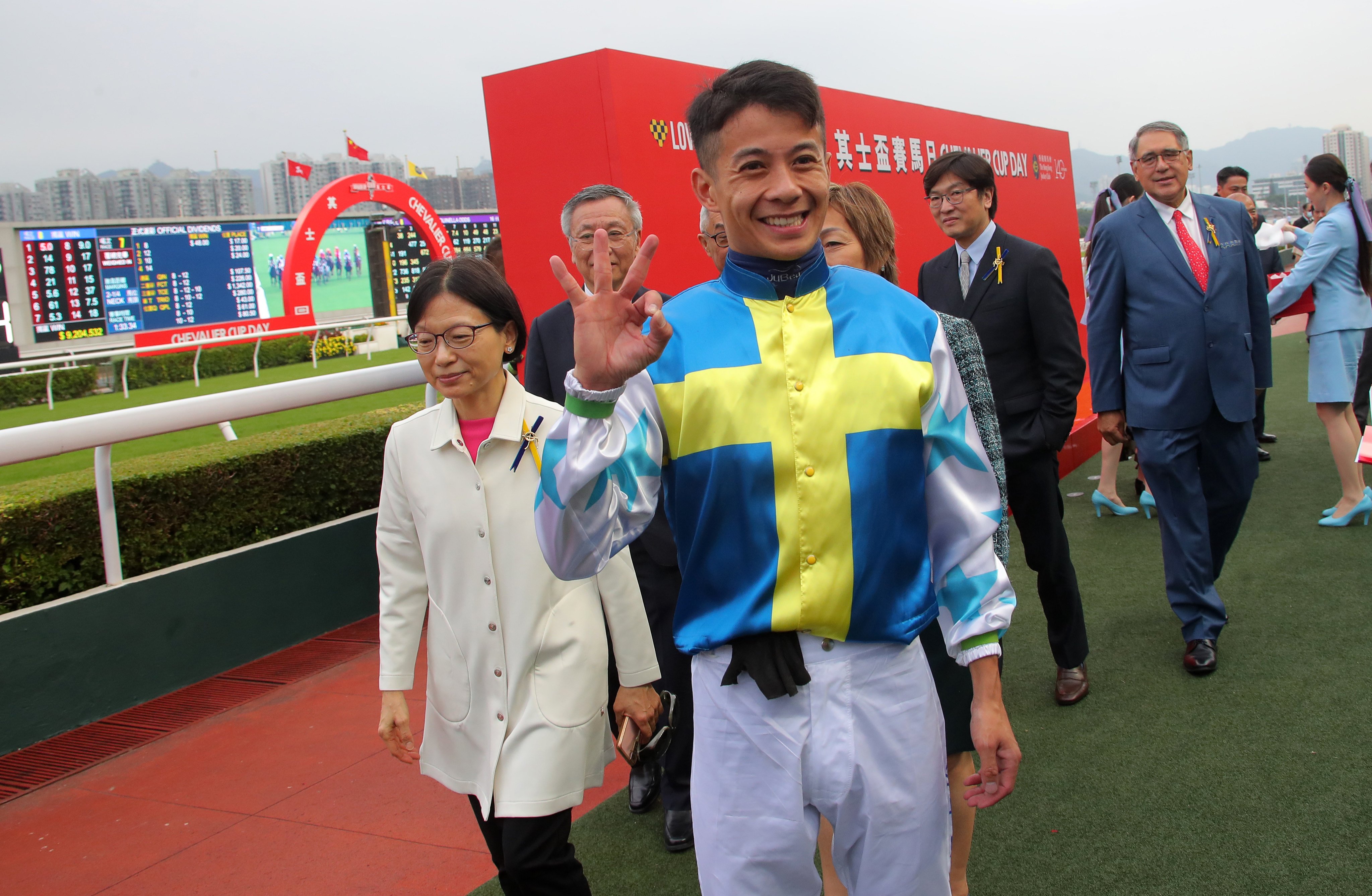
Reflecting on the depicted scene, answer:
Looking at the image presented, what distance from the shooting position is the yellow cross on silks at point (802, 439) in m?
1.48

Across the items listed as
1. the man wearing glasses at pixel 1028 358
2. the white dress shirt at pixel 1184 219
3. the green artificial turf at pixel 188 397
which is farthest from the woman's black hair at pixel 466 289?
the green artificial turf at pixel 188 397

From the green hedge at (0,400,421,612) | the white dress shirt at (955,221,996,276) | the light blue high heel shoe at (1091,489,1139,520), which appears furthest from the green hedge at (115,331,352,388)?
the white dress shirt at (955,221,996,276)

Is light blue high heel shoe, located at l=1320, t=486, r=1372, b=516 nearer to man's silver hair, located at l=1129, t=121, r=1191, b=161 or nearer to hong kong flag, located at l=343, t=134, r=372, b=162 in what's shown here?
man's silver hair, located at l=1129, t=121, r=1191, b=161

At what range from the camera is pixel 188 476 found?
15.5ft

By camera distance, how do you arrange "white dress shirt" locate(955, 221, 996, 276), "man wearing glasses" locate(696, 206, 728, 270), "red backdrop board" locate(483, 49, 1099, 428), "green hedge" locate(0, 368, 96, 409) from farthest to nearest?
1. "green hedge" locate(0, 368, 96, 409)
2. "red backdrop board" locate(483, 49, 1099, 428)
3. "white dress shirt" locate(955, 221, 996, 276)
4. "man wearing glasses" locate(696, 206, 728, 270)

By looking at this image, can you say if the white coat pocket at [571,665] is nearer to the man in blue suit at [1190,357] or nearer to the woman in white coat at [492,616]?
the woman in white coat at [492,616]

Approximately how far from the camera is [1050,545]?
141 inches

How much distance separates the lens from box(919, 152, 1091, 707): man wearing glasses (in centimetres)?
349

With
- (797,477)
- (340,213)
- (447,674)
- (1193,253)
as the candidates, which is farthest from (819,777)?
(340,213)

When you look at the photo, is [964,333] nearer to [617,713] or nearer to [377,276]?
[617,713]

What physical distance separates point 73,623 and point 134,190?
10202cm

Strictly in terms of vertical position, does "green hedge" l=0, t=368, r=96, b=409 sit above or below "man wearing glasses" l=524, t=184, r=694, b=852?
above

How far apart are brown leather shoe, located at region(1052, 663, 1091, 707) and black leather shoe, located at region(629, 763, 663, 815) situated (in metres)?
1.43

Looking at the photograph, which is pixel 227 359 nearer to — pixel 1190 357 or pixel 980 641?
pixel 1190 357
